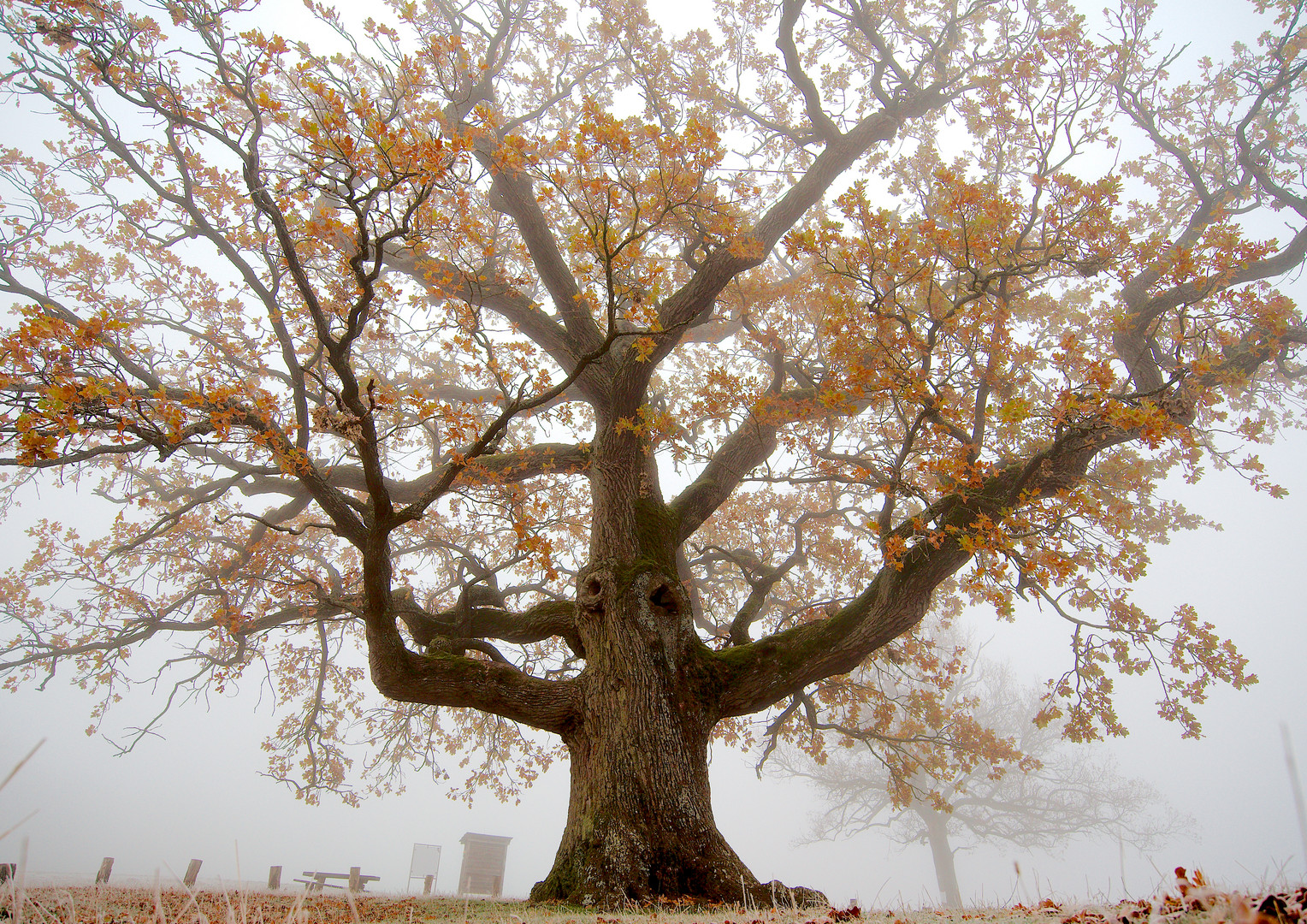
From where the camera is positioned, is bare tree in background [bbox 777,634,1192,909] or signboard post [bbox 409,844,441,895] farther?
bare tree in background [bbox 777,634,1192,909]

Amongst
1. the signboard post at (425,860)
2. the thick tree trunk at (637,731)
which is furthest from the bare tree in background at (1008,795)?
the thick tree trunk at (637,731)

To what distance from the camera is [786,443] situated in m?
7.03

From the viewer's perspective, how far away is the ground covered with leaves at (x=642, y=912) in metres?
1.55

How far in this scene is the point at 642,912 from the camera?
4.07 m

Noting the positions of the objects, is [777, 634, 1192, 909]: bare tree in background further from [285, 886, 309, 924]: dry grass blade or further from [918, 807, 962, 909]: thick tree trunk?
[285, 886, 309, 924]: dry grass blade

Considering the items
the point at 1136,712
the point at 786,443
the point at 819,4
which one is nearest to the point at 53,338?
the point at 786,443

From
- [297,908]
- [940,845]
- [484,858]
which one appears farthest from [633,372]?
[940,845]

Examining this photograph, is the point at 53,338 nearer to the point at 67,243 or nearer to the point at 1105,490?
the point at 67,243

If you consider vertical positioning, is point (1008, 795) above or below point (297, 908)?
below

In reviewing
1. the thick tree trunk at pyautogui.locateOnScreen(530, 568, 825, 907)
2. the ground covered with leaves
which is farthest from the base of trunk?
the ground covered with leaves

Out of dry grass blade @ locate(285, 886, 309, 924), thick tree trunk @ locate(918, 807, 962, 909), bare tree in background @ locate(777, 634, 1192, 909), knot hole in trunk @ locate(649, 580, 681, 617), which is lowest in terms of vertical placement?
thick tree trunk @ locate(918, 807, 962, 909)

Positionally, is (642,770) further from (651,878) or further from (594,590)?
(594,590)

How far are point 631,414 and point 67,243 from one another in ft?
25.0

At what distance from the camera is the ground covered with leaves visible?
1.55m
